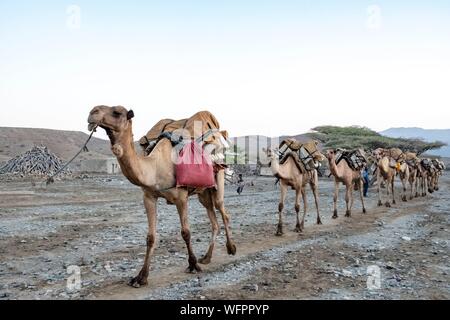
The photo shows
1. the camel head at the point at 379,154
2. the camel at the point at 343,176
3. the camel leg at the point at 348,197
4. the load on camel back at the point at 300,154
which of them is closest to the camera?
the load on camel back at the point at 300,154

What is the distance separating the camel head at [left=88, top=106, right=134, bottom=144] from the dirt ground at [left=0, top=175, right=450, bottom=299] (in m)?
2.17

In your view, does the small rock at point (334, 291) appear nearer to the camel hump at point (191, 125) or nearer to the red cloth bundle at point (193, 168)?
the red cloth bundle at point (193, 168)

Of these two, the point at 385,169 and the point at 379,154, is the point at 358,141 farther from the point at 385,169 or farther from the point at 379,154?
the point at 385,169

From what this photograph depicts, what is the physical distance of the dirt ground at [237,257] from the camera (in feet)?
19.4

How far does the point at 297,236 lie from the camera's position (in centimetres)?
1030

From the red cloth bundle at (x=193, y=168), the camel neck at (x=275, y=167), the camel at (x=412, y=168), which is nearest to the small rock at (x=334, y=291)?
the red cloth bundle at (x=193, y=168)

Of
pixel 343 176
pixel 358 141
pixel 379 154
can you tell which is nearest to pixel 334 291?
pixel 343 176

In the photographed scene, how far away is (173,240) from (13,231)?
4.27 metres

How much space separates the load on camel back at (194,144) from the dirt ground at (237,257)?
1574mm

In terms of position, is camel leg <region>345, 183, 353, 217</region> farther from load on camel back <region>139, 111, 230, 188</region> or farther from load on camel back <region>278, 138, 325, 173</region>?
load on camel back <region>139, 111, 230, 188</region>

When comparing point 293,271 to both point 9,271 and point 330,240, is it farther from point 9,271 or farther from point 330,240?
point 9,271
